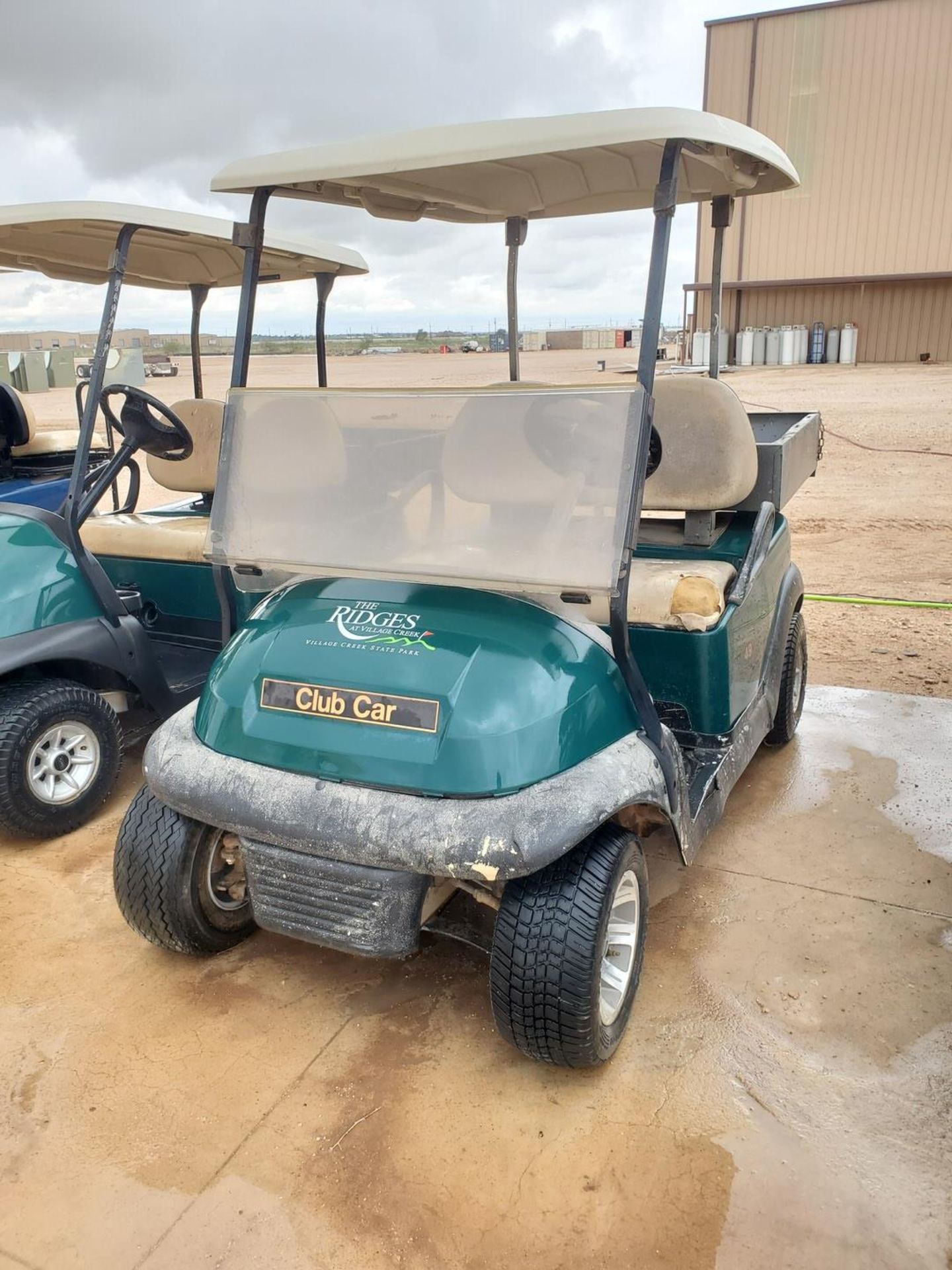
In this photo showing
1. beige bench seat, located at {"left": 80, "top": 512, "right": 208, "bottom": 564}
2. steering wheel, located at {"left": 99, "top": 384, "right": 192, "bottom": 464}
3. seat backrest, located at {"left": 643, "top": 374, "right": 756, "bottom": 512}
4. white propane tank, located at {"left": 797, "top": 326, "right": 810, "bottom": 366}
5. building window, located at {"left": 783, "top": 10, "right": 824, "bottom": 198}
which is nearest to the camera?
seat backrest, located at {"left": 643, "top": 374, "right": 756, "bottom": 512}

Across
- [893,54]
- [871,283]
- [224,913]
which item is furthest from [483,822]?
[893,54]

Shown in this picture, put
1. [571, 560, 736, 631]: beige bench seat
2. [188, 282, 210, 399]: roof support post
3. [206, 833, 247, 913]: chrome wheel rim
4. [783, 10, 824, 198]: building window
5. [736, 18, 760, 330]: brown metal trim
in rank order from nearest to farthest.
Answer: [206, 833, 247, 913]: chrome wheel rim
[571, 560, 736, 631]: beige bench seat
[188, 282, 210, 399]: roof support post
[783, 10, 824, 198]: building window
[736, 18, 760, 330]: brown metal trim

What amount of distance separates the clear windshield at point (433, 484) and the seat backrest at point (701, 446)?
94 cm

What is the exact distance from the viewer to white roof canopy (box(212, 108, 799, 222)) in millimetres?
1967

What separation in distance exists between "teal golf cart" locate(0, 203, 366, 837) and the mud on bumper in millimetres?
585

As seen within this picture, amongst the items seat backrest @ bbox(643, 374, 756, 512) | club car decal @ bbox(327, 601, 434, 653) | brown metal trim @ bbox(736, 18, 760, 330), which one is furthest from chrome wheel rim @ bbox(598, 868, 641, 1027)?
brown metal trim @ bbox(736, 18, 760, 330)

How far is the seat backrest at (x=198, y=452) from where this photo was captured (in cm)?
422

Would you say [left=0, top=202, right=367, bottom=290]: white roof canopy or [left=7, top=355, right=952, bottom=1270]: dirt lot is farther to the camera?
[left=0, top=202, right=367, bottom=290]: white roof canopy

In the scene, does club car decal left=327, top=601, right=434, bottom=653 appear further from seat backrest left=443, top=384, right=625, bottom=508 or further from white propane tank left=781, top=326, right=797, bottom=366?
white propane tank left=781, top=326, right=797, bottom=366

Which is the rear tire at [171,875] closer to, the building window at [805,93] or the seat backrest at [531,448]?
the seat backrest at [531,448]

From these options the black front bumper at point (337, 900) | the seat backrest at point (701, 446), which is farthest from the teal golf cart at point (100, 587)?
the seat backrest at point (701, 446)

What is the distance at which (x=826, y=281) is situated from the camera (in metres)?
20.7

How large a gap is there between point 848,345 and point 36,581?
20.8m

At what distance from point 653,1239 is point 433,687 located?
1.10 meters
